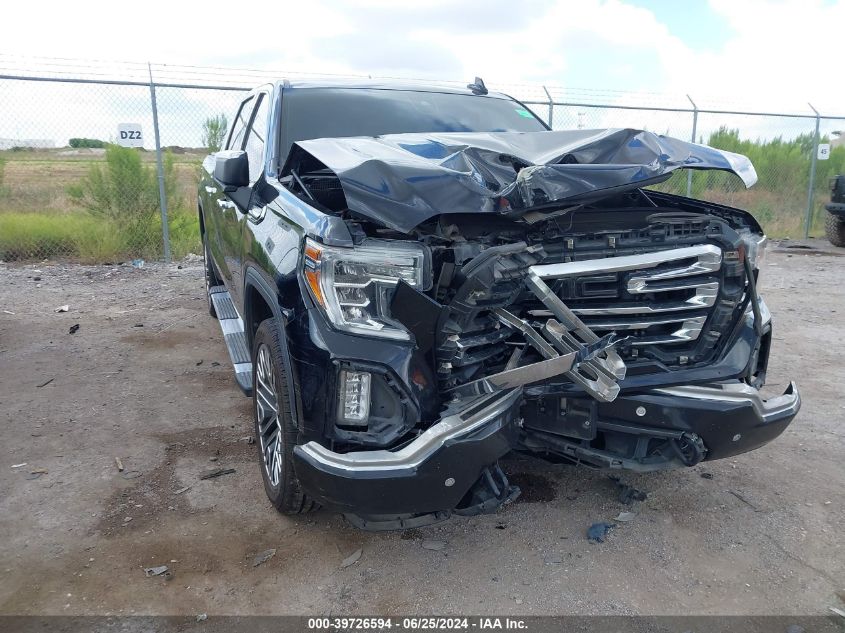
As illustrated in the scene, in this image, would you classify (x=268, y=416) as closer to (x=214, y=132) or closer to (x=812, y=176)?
(x=214, y=132)

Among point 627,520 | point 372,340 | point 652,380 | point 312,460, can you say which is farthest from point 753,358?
point 312,460

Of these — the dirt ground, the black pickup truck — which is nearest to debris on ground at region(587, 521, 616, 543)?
the dirt ground

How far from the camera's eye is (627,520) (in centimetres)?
329

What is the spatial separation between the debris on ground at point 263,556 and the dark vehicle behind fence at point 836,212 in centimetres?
1204

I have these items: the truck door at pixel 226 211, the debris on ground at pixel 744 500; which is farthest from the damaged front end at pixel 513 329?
the truck door at pixel 226 211

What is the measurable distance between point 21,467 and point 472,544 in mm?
2517

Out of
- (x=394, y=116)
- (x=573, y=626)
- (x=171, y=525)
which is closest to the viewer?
(x=573, y=626)

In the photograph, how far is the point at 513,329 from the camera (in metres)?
2.73

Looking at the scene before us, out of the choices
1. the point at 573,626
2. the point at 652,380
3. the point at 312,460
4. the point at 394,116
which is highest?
the point at 394,116

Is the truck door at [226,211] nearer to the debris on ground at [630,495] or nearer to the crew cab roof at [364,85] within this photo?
the crew cab roof at [364,85]

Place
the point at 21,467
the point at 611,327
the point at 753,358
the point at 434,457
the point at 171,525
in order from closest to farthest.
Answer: the point at 434,457
the point at 611,327
the point at 753,358
the point at 171,525
the point at 21,467

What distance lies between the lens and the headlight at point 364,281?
2.55m

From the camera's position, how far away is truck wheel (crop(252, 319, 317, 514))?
112 inches

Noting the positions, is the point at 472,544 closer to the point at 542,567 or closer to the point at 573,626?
the point at 542,567
